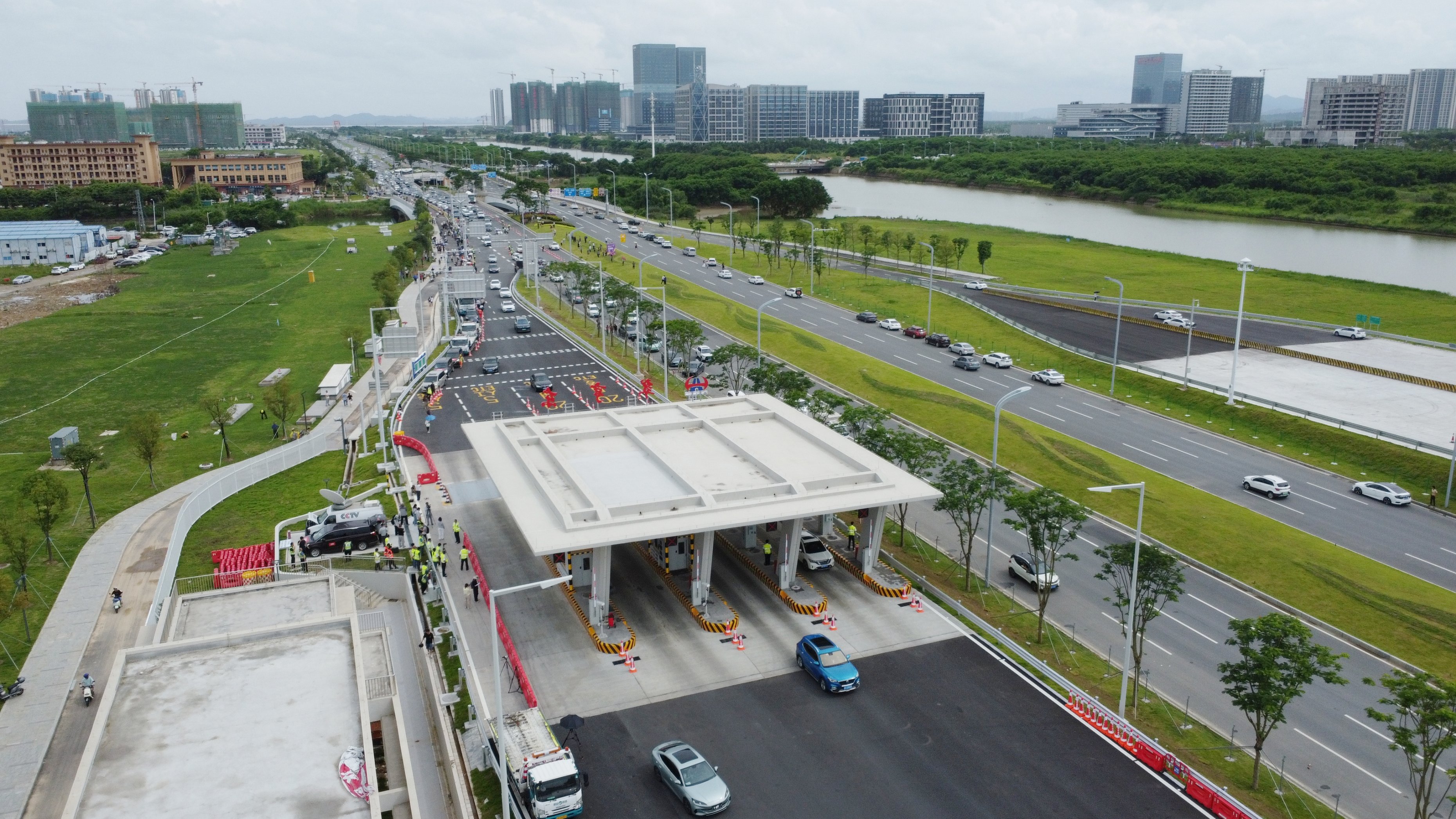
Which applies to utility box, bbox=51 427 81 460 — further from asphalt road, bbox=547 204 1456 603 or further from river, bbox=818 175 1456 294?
river, bbox=818 175 1456 294

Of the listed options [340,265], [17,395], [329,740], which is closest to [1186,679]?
[329,740]

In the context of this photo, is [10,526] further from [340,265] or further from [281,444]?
[340,265]

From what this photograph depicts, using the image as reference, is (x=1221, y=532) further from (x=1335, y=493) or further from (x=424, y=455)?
(x=424, y=455)

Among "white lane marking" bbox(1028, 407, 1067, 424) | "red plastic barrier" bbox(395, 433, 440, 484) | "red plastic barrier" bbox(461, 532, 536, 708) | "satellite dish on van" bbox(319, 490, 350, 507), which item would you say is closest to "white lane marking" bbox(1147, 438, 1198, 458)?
"white lane marking" bbox(1028, 407, 1067, 424)

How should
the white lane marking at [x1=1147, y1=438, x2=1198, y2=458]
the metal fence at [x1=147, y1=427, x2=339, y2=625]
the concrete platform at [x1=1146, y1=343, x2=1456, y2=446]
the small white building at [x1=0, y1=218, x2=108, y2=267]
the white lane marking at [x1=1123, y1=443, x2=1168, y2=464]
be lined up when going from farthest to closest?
the small white building at [x1=0, y1=218, x2=108, y2=267] < the concrete platform at [x1=1146, y1=343, x2=1456, y2=446] < the white lane marking at [x1=1147, y1=438, x2=1198, y2=458] < the white lane marking at [x1=1123, y1=443, x2=1168, y2=464] < the metal fence at [x1=147, y1=427, x2=339, y2=625]

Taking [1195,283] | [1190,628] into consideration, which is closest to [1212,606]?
[1190,628]

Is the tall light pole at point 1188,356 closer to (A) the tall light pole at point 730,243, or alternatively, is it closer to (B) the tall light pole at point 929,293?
(B) the tall light pole at point 929,293
